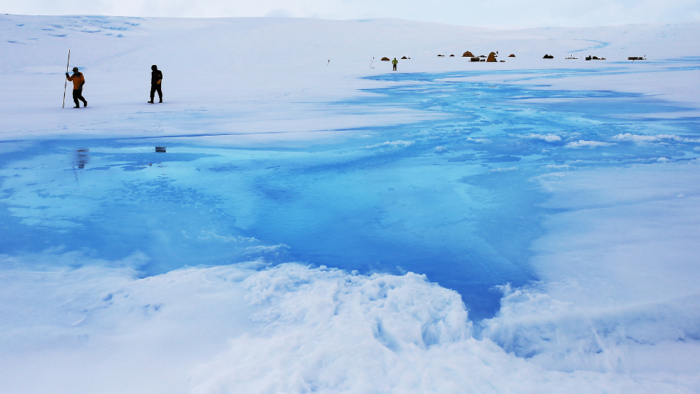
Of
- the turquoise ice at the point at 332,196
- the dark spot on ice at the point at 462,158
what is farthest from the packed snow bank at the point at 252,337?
the dark spot on ice at the point at 462,158

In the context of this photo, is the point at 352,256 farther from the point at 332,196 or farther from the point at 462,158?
the point at 462,158

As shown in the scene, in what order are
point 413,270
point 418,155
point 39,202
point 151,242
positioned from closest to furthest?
point 413,270
point 151,242
point 39,202
point 418,155

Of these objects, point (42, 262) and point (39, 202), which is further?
point (39, 202)

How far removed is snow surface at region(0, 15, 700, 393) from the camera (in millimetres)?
2141

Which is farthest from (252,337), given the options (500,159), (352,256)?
(500,159)

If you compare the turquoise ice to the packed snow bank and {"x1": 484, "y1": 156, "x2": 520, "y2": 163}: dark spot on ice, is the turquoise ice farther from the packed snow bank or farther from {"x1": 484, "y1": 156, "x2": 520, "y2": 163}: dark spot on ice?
the packed snow bank

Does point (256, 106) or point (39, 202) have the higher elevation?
point (256, 106)

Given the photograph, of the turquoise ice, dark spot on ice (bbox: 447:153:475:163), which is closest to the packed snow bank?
the turquoise ice

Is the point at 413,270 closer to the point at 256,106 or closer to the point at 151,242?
the point at 151,242

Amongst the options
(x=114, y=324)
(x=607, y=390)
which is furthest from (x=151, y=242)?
(x=607, y=390)

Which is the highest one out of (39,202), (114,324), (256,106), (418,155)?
(256,106)

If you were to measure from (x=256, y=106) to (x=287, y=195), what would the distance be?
6.85m

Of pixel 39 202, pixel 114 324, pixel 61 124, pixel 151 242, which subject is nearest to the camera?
pixel 114 324

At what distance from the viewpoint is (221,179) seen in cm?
504
